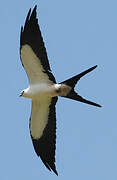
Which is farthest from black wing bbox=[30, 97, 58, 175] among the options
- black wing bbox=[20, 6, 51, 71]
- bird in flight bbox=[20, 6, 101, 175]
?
black wing bbox=[20, 6, 51, 71]

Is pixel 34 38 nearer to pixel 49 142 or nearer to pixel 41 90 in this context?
pixel 41 90

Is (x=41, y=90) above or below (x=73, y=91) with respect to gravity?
above

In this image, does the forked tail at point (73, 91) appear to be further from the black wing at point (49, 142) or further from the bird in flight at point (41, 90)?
the black wing at point (49, 142)

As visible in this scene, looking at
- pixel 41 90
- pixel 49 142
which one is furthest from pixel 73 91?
pixel 49 142

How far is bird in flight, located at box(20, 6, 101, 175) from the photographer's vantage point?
1336 cm

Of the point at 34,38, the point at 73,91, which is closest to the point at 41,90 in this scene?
the point at 73,91

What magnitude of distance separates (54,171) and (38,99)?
190 centimetres

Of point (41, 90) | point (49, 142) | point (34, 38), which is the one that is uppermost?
point (34, 38)

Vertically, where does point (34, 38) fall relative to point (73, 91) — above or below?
above

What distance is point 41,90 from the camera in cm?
1372

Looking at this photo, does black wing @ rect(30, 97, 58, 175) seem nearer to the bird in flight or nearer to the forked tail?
the bird in flight

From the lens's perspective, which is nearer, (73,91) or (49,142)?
(73,91)

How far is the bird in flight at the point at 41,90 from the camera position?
43.8ft

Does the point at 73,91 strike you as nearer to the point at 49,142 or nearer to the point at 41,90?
the point at 41,90
